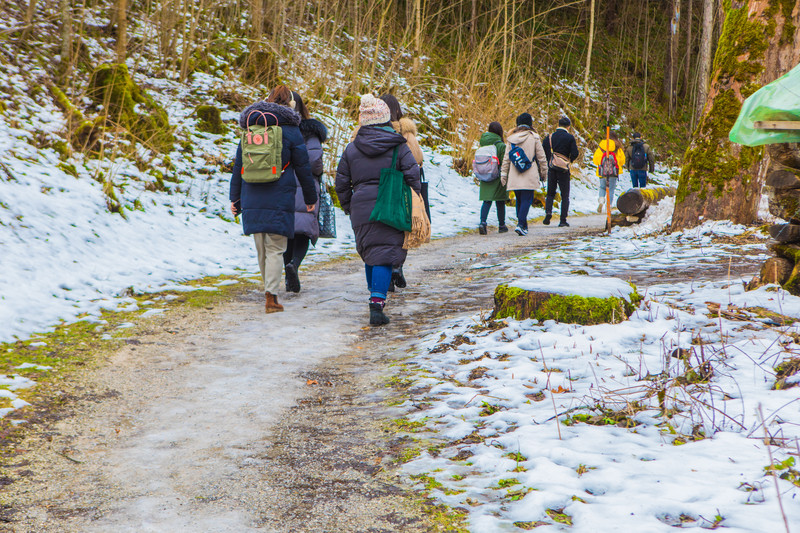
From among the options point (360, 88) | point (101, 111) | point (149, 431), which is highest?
point (360, 88)

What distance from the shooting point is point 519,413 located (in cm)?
355

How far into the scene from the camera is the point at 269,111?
20.1 ft

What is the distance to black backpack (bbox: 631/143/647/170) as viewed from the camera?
1764 centimetres

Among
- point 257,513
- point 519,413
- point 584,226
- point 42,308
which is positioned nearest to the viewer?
point 257,513

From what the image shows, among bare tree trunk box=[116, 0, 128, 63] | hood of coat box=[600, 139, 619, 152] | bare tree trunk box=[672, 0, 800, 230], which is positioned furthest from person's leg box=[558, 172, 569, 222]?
bare tree trunk box=[116, 0, 128, 63]

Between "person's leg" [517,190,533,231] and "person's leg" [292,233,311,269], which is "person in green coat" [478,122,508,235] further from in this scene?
"person's leg" [292,233,311,269]

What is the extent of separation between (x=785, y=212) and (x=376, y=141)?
3.46m

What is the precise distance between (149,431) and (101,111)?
9130 millimetres

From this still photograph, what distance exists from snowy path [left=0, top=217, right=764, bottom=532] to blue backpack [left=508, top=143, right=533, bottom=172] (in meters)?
5.86

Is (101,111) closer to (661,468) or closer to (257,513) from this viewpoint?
(257,513)

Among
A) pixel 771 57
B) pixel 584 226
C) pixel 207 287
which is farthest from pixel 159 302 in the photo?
pixel 584 226

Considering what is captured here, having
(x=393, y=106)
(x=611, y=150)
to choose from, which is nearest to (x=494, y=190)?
(x=611, y=150)

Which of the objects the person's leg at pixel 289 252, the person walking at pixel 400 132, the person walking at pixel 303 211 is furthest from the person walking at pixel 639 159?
the person's leg at pixel 289 252

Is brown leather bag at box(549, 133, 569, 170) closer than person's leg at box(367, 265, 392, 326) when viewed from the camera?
No
